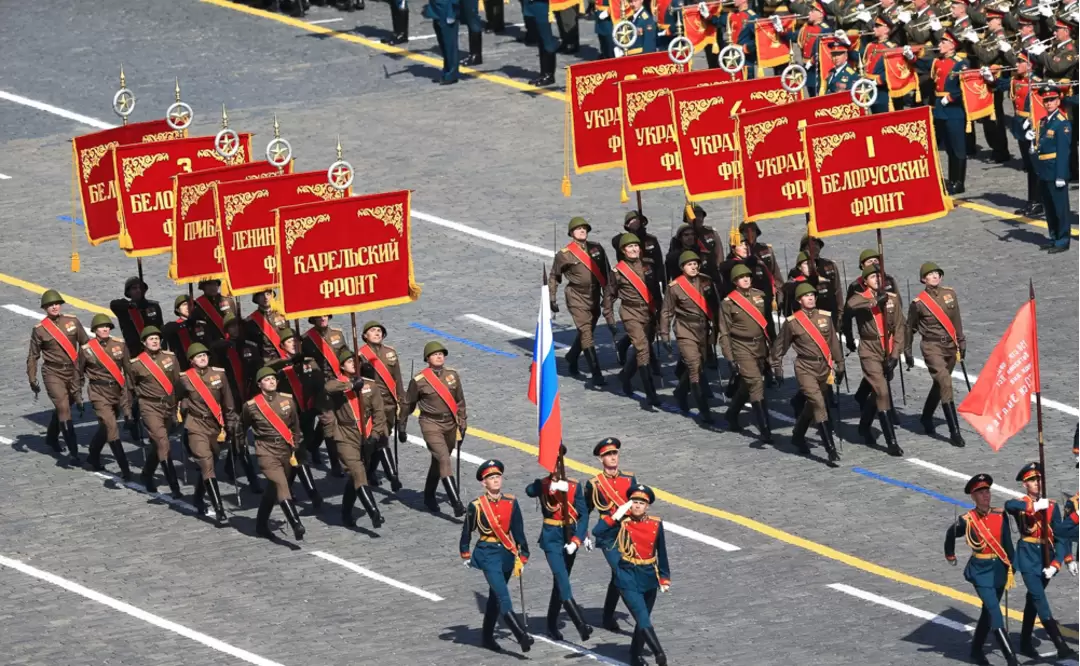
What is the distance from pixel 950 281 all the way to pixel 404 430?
1027 cm

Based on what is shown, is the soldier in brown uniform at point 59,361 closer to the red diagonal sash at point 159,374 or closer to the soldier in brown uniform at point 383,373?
the red diagonal sash at point 159,374

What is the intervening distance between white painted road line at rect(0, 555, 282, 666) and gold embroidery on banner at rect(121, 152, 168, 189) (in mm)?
5523

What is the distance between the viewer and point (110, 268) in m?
43.2

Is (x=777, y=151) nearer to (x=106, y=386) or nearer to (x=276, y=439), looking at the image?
(x=276, y=439)

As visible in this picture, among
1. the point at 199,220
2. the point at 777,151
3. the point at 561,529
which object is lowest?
the point at 561,529

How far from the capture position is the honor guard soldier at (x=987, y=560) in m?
29.8

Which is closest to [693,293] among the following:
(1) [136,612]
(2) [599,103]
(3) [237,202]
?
(2) [599,103]

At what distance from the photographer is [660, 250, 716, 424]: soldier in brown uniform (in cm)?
3709

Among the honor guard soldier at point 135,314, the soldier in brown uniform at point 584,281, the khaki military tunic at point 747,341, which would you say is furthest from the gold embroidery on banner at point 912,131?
the honor guard soldier at point 135,314

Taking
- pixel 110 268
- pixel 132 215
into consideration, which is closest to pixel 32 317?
pixel 110 268

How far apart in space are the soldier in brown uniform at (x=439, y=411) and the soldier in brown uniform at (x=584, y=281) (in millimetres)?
4438

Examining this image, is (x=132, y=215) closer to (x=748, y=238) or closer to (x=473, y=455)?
(x=473, y=455)

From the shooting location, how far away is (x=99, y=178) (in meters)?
37.5

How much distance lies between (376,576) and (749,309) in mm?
6444
